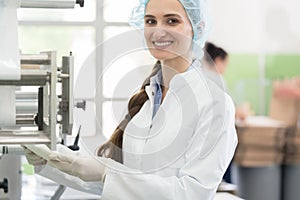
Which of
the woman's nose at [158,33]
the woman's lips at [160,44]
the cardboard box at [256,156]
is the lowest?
the cardboard box at [256,156]

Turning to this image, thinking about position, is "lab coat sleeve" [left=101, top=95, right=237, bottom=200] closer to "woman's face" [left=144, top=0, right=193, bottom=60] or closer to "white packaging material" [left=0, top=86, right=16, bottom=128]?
"woman's face" [left=144, top=0, right=193, bottom=60]

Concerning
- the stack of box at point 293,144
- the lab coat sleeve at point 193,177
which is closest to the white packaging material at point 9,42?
the lab coat sleeve at point 193,177

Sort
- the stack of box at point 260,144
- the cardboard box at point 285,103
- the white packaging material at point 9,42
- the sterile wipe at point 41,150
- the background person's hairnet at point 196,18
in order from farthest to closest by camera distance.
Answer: the cardboard box at point 285,103 → the stack of box at point 260,144 → the background person's hairnet at point 196,18 → the sterile wipe at point 41,150 → the white packaging material at point 9,42

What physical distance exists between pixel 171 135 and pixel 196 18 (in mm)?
284

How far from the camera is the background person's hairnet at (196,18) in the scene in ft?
4.47

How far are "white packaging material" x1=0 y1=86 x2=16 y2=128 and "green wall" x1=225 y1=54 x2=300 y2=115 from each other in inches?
134

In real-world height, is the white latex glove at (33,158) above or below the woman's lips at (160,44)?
below

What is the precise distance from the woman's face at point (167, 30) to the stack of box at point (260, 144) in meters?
2.55

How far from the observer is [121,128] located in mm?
1340

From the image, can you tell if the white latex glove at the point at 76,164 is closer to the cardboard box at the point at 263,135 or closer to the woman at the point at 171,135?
the woman at the point at 171,135

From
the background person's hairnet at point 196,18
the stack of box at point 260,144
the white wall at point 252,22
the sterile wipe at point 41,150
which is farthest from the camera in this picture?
the white wall at point 252,22

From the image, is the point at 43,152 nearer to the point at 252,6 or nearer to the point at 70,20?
the point at 70,20

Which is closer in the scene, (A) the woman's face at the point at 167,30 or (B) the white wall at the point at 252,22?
(A) the woman's face at the point at 167,30

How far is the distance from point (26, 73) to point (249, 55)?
3.52 meters
